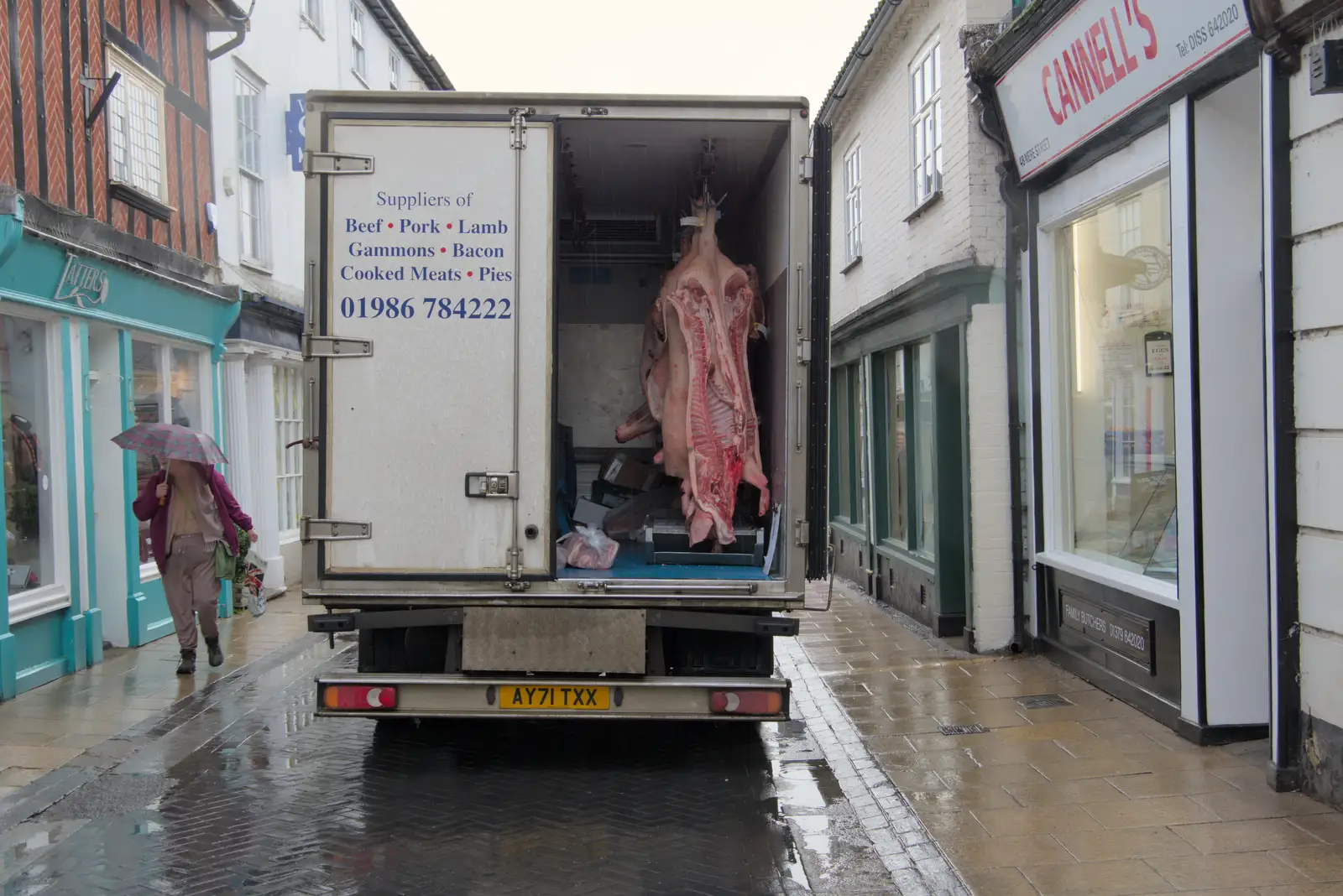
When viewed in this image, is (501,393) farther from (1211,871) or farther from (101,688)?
(101,688)

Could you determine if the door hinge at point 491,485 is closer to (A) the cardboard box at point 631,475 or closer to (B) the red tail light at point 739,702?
(B) the red tail light at point 739,702

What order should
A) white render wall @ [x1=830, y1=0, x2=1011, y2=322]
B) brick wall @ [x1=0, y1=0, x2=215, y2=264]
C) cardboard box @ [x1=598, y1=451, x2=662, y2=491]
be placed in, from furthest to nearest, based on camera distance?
1. white render wall @ [x1=830, y1=0, x2=1011, y2=322]
2. cardboard box @ [x1=598, y1=451, x2=662, y2=491]
3. brick wall @ [x1=0, y1=0, x2=215, y2=264]

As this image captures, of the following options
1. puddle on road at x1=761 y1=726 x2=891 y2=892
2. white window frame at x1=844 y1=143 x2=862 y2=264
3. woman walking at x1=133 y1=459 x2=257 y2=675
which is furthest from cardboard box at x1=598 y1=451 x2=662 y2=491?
white window frame at x1=844 y1=143 x2=862 y2=264

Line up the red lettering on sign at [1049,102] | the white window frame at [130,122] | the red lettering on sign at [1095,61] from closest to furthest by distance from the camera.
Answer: the red lettering on sign at [1095,61], the red lettering on sign at [1049,102], the white window frame at [130,122]

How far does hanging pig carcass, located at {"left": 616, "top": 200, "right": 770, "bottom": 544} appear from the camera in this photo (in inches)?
243

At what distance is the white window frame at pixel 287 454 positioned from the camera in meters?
13.2

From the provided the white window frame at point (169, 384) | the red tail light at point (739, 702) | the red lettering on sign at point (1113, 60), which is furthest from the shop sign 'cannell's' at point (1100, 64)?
the white window frame at point (169, 384)

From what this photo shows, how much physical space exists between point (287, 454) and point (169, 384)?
327 centimetres

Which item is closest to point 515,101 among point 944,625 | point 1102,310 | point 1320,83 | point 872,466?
point 1320,83

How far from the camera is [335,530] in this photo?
5.38m

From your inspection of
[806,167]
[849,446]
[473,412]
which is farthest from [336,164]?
[849,446]

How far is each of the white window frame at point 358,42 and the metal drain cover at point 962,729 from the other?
41.2 ft

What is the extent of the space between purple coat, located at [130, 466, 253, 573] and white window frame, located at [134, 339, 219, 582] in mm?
1198

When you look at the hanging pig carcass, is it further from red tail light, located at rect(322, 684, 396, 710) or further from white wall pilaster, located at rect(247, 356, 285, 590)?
white wall pilaster, located at rect(247, 356, 285, 590)
